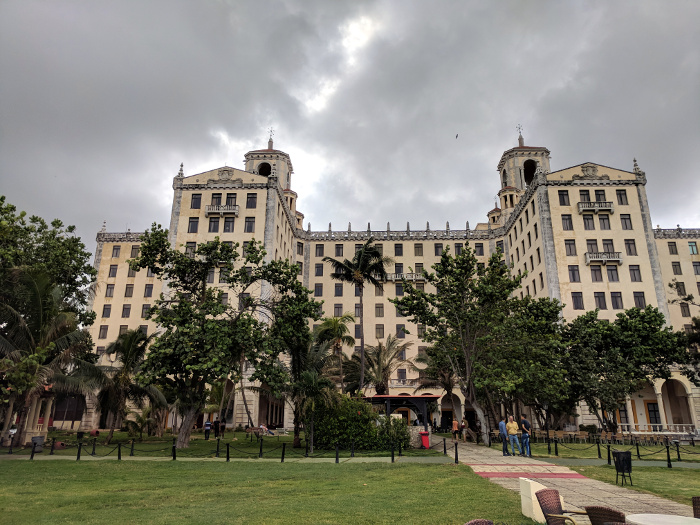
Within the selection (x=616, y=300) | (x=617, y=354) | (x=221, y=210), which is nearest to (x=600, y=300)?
(x=616, y=300)

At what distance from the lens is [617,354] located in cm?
3284

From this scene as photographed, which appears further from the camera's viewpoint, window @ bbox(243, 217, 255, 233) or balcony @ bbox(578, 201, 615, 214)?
window @ bbox(243, 217, 255, 233)

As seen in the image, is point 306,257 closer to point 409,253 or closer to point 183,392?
point 409,253

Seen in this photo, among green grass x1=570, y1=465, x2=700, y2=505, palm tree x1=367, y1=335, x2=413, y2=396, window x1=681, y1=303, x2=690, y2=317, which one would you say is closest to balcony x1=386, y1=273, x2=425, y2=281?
palm tree x1=367, y1=335, x2=413, y2=396

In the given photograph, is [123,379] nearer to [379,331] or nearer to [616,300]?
[379,331]

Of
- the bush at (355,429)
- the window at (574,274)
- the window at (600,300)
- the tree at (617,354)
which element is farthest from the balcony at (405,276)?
the bush at (355,429)

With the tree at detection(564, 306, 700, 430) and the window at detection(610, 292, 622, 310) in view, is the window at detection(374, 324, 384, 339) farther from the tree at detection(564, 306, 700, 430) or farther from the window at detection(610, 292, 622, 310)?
the tree at detection(564, 306, 700, 430)

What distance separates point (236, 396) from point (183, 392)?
60.4 feet

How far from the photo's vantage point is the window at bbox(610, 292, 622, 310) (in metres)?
43.4

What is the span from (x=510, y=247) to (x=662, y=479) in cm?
4543

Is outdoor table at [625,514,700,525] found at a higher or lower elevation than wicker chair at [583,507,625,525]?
higher

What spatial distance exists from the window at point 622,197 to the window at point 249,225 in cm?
3549

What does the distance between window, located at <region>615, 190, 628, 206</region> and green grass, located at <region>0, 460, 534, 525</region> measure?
39200 mm

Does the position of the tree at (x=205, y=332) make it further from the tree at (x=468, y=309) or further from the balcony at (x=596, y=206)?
the balcony at (x=596, y=206)
